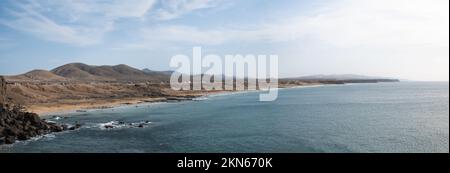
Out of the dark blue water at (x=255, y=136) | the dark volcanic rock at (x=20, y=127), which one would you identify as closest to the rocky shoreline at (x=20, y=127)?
the dark volcanic rock at (x=20, y=127)

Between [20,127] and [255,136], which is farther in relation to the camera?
[20,127]

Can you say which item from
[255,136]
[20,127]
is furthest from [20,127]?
[255,136]

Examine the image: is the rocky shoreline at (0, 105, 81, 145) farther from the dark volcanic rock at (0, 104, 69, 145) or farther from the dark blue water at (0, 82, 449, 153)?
the dark blue water at (0, 82, 449, 153)

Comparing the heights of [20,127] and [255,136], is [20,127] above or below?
above

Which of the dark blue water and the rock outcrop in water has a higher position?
the rock outcrop in water

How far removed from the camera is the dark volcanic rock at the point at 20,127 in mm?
36875

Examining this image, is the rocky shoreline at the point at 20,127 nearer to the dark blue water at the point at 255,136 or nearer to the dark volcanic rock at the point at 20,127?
the dark volcanic rock at the point at 20,127

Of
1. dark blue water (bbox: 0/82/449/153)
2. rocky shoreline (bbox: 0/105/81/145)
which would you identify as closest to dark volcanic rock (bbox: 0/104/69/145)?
rocky shoreline (bbox: 0/105/81/145)

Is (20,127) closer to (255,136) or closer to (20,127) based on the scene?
(20,127)

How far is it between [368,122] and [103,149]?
3301 centimetres

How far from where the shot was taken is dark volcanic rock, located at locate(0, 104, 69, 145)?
3688 cm

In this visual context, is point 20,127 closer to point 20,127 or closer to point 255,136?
point 20,127

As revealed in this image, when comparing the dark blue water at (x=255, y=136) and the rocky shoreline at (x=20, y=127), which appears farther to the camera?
the rocky shoreline at (x=20, y=127)

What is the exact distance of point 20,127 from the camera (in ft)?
131
